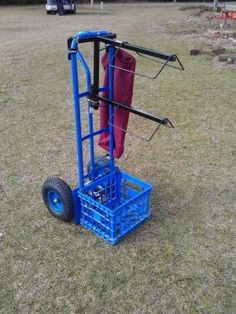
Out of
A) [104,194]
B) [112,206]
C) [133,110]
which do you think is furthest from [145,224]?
[133,110]

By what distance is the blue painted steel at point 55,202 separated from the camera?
325 cm

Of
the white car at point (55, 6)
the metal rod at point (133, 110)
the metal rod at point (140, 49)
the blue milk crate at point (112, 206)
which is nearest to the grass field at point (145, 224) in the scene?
the blue milk crate at point (112, 206)

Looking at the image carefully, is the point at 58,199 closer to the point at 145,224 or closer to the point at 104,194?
the point at 104,194

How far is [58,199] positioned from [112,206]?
0.52 metres

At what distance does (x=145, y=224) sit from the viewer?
330cm

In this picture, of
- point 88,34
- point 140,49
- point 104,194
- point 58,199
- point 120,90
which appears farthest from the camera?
point 104,194

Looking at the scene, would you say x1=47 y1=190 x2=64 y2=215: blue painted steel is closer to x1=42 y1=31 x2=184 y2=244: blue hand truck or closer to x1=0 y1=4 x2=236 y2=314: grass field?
x1=42 y1=31 x2=184 y2=244: blue hand truck

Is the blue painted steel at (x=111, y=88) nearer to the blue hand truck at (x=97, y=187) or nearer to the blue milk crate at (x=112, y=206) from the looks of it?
the blue hand truck at (x=97, y=187)

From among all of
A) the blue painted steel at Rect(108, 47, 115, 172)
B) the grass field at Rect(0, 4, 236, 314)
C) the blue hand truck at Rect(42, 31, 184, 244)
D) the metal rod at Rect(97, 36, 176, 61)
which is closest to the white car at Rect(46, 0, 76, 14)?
the grass field at Rect(0, 4, 236, 314)

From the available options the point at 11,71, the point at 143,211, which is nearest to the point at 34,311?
the point at 143,211

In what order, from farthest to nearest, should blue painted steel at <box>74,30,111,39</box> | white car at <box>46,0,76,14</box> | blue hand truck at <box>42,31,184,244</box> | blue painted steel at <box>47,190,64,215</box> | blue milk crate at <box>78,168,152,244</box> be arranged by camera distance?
1. white car at <box>46,0,76,14</box>
2. blue painted steel at <box>47,190,64,215</box>
3. blue milk crate at <box>78,168,152,244</box>
4. blue hand truck at <box>42,31,184,244</box>
5. blue painted steel at <box>74,30,111,39</box>

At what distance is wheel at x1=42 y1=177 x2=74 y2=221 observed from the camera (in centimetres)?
311

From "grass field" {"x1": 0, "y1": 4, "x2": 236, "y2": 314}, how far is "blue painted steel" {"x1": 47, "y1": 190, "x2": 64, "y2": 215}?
0.11m

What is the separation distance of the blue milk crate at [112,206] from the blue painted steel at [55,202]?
0.70ft
